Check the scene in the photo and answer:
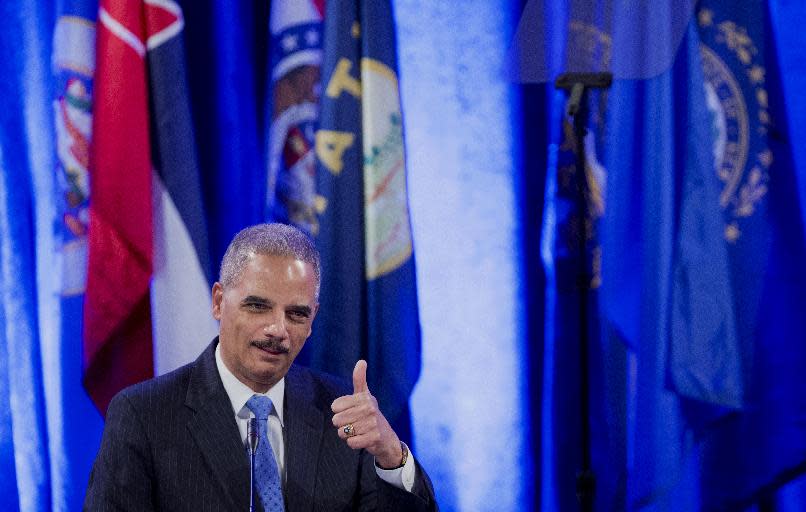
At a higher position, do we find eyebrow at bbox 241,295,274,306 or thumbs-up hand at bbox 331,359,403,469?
eyebrow at bbox 241,295,274,306

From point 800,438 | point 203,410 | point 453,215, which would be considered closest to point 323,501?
point 203,410

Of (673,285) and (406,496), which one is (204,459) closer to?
(406,496)

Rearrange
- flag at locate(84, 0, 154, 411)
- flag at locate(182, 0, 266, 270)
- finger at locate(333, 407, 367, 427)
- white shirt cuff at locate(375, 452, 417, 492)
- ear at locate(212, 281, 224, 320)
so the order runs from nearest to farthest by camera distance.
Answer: finger at locate(333, 407, 367, 427) < white shirt cuff at locate(375, 452, 417, 492) < ear at locate(212, 281, 224, 320) < flag at locate(84, 0, 154, 411) < flag at locate(182, 0, 266, 270)

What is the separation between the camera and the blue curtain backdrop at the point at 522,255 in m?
2.67

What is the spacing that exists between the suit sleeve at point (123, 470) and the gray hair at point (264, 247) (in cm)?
36

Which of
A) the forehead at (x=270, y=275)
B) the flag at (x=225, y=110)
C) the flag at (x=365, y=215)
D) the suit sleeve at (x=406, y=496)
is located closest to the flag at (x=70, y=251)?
the flag at (x=225, y=110)

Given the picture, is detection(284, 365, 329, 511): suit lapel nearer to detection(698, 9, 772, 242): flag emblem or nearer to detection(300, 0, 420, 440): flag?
detection(300, 0, 420, 440): flag

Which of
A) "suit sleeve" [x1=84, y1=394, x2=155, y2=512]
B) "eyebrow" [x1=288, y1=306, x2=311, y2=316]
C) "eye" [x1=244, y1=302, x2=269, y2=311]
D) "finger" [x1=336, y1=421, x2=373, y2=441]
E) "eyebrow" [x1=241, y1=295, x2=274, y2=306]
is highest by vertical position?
"eyebrow" [x1=241, y1=295, x2=274, y2=306]

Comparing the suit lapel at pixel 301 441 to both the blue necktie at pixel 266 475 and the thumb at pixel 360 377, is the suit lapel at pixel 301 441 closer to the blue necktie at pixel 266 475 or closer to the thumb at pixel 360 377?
the blue necktie at pixel 266 475

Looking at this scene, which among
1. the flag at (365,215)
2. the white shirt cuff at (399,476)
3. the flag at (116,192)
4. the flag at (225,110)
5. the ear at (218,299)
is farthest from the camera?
the flag at (225,110)

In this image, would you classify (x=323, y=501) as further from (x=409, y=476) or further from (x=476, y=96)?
(x=476, y=96)

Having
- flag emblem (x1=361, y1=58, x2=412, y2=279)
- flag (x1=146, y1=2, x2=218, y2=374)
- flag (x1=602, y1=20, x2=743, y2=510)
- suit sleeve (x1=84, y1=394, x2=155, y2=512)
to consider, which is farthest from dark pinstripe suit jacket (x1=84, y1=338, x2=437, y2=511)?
flag (x1=602, y1=20, x2=743, y2=510)

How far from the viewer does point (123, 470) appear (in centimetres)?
179

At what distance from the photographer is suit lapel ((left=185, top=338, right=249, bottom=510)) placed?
183 centimetres
